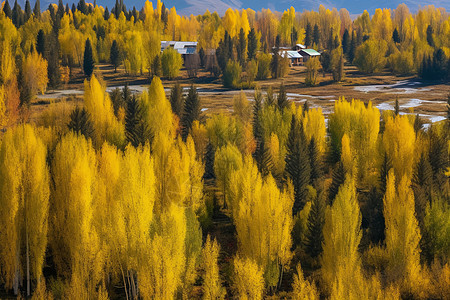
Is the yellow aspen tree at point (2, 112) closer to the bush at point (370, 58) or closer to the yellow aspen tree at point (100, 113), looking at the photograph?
the yellow aspen tree at point (100, 113)

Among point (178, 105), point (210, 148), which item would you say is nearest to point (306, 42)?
point (178, 105)

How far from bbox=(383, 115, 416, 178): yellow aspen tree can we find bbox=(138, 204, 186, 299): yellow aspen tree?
90.2 ft

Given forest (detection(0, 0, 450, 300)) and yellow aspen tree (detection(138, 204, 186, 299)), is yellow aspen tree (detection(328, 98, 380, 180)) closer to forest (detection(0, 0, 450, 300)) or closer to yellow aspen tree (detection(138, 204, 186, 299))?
forest (detection(0, 0, 450, 300))

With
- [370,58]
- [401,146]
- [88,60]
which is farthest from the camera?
[370,58]

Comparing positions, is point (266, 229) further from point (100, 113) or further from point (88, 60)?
point (88, 60)

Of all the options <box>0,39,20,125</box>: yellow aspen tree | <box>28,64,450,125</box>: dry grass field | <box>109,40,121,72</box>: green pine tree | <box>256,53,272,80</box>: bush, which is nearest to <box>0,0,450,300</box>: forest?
<box>0,39,20,125</box>: yellow aspen tree

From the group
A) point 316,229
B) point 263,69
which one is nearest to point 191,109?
point 316,229

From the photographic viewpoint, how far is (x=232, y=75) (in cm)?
11856

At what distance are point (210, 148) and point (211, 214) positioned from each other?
11.9 meters

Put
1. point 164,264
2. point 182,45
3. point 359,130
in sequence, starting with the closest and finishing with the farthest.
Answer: point 164,264, point 359,130, point 182,45

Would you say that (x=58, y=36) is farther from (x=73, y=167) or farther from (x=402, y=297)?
(x=402, y=297)

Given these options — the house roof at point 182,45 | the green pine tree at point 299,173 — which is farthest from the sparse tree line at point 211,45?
the green pine tree at point 299,173

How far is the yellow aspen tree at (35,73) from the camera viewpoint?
8806 cm

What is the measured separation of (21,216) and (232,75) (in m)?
88.9
